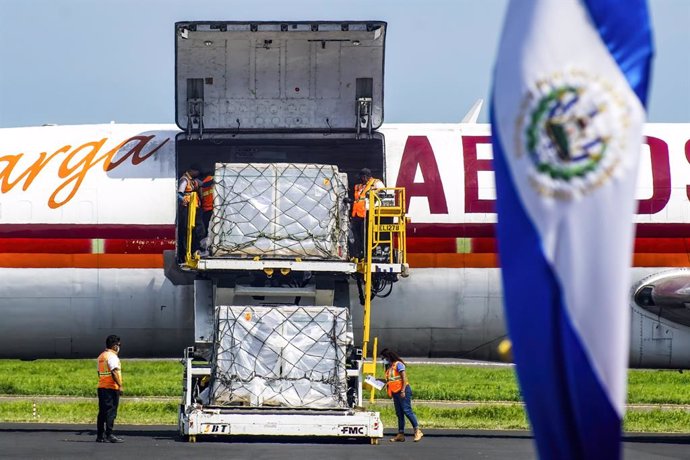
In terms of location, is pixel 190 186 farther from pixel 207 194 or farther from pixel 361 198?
pixel 361 198

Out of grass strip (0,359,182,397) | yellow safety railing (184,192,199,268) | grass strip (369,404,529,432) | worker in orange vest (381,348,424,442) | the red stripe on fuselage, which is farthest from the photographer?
grass strip (0,359,182,397)

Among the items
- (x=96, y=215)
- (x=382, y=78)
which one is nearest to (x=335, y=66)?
(x=382, y=78)

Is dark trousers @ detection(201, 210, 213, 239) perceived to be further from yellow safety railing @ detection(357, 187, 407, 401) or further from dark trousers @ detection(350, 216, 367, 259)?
yellow safety railing @ detection(357, 187, 407, 401)

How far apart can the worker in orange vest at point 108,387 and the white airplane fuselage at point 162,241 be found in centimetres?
49

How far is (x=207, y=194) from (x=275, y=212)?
1.18m

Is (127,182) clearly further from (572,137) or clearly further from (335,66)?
(572,137)

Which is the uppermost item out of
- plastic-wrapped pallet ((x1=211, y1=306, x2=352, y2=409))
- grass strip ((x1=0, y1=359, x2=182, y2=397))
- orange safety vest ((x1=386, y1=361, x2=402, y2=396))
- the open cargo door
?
the open cargo door

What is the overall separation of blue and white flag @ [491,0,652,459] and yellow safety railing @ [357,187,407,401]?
1307 centimetres

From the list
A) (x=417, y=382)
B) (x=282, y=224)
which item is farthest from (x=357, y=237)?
(x=417, y=382)

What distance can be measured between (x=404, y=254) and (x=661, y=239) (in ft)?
Answer: 12.9

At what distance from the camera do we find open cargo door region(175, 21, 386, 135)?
18.6m

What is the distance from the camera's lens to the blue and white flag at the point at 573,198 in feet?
14.9

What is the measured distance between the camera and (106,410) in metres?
18.9

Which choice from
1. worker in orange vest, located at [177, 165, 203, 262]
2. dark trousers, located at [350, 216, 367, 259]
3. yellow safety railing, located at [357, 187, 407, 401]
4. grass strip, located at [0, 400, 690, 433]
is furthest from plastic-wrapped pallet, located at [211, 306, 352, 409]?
grass strip, located at [0, 400, 690, 433]
